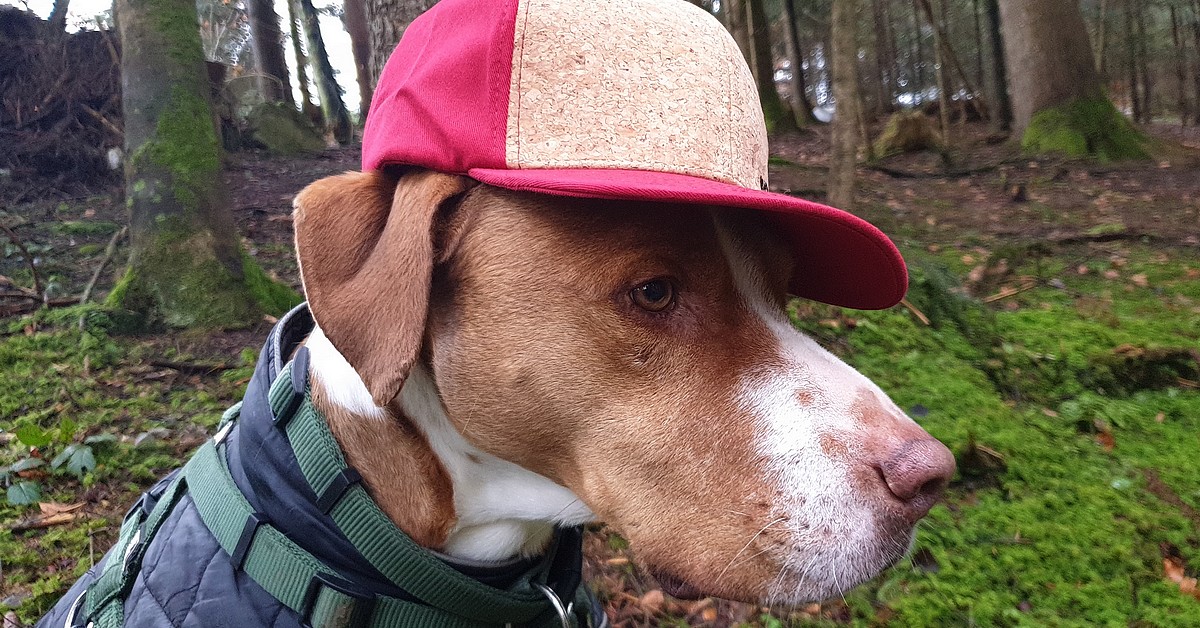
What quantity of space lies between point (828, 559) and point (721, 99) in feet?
3.15

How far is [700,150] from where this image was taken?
1.56m

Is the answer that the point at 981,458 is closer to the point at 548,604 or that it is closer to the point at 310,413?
the point at 548,604

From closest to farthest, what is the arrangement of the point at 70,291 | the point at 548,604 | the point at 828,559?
1. the point at 828,559
2. the point at 548,604
3. the point at 70,291

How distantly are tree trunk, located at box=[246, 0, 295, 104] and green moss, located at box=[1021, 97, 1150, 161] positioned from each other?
1294 cm

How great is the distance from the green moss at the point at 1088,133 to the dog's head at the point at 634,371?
1163 centimetres

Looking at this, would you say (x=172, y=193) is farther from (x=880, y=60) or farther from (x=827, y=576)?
(x=880, y=60)

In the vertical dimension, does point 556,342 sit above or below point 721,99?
below

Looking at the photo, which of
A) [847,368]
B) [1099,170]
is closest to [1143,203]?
[1099,170]

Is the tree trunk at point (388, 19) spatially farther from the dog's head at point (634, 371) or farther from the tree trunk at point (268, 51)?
the tree trunk at point (268, 51)

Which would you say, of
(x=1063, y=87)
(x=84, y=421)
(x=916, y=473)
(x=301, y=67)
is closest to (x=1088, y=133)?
(x=1063, y=87)

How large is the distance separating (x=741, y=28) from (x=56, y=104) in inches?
399

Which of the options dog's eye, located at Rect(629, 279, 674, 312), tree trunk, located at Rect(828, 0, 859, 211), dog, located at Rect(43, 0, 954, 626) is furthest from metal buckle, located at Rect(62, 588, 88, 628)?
tree trunk, located at Rect(828, 0, 859, 211)

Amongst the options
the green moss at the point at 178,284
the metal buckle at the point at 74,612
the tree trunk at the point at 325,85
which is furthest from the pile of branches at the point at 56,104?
the metal buckle at the point at 74,612

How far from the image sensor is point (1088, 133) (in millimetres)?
11227
